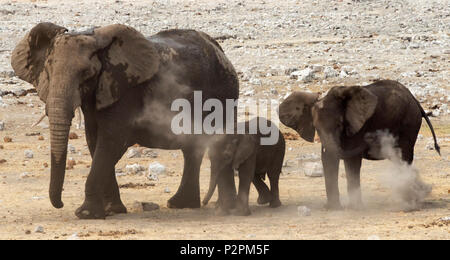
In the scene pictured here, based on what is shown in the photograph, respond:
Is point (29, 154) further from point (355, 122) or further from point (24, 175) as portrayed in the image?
point (355, 122)

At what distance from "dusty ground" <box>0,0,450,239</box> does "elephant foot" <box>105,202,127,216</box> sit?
182 millimetres

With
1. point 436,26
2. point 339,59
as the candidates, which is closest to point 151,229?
point 339,59

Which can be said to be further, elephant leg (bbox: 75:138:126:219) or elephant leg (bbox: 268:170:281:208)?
elephant leg (bbox: 268:170:281:208)

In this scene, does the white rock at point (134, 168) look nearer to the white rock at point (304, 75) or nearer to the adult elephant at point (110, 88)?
the adult elephant at point (110, 88)

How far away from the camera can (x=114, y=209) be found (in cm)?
1163

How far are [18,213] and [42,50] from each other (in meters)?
1.98

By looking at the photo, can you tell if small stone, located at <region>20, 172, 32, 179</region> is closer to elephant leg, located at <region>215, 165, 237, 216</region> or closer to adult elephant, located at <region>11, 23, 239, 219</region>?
adult elephant, located at <region>11, 23, 239, 219</region>

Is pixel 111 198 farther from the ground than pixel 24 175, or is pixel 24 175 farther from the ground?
pixel 111 198

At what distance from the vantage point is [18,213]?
38.2ft

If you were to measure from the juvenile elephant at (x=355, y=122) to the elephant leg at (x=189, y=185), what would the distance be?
5.04 feet

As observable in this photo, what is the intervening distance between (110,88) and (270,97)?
11.6 meters

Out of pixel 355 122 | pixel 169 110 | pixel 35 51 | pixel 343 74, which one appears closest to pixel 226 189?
pixel 169 110

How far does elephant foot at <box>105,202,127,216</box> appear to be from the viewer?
1157 cm

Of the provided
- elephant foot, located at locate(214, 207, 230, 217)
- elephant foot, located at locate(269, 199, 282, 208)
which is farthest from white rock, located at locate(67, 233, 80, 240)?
elephant foot, located at locate(269, 199, 282, 208)
